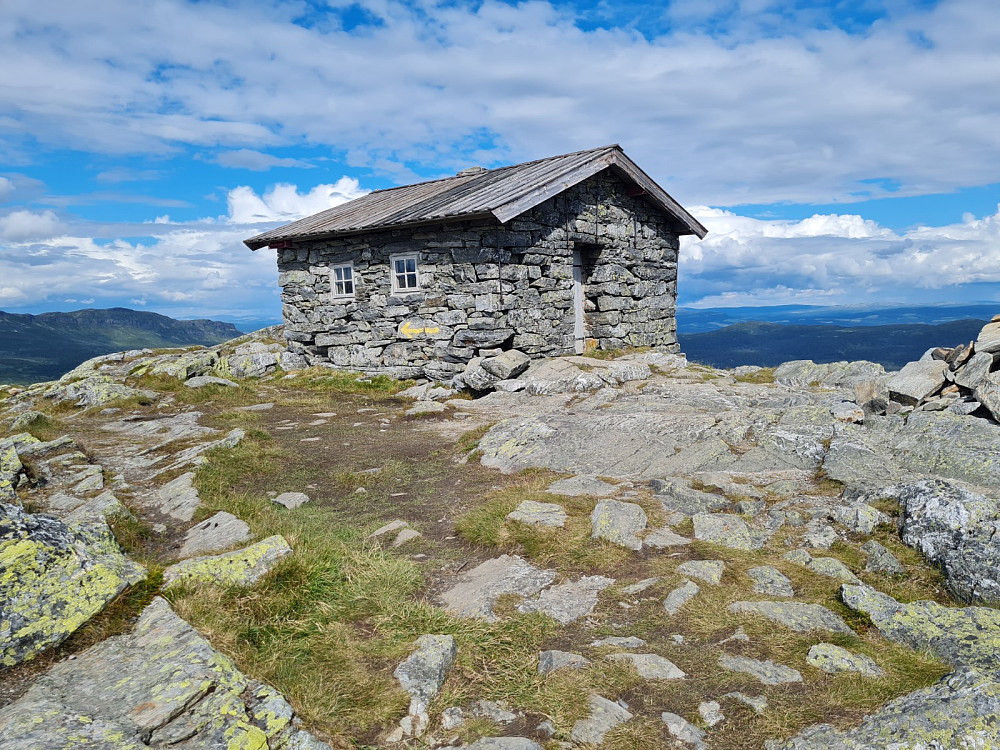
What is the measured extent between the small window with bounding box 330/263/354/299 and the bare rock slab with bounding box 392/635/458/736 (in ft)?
50.7

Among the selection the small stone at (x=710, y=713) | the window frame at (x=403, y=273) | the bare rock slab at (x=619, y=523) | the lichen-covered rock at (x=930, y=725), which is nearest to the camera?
the lichen-covered rock at (x=930, y=725)

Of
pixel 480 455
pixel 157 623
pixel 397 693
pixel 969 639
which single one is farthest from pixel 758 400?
pixel 157 623

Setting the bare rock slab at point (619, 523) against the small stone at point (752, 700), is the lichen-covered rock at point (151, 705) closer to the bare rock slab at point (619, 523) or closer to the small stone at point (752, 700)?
the small stone at point (752, 700)

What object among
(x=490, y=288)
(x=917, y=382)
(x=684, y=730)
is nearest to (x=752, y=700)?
(x=684, y=730)

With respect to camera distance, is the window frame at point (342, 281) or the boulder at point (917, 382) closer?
the boulder at point (917, 382)

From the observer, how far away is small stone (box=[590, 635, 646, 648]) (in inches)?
167

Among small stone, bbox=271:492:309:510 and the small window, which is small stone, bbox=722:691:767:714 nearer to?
small stone, bbox=271:492:309:510

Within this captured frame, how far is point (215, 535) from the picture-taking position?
19.2ft

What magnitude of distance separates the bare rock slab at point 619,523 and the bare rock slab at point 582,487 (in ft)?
2.14

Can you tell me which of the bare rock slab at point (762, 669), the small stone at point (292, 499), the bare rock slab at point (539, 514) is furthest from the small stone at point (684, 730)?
the small stone at point (292, 499)

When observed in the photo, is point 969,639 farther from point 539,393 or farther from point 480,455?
point 539,393

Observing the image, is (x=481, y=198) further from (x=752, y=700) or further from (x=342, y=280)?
(x=752, y=700)

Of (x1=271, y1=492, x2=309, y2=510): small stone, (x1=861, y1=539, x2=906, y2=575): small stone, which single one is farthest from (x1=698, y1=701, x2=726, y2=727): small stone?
(x1=271, y1=492, x2=309, y2=510): small stone

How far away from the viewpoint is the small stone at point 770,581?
4.77 m
